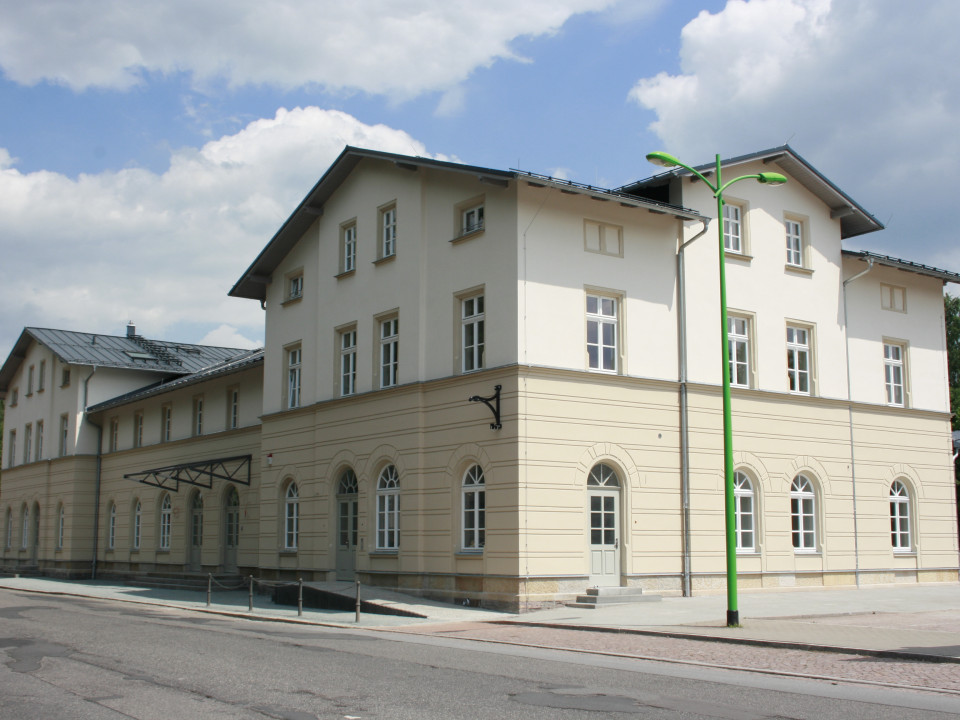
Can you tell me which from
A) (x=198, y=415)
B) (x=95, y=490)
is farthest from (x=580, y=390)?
(x=95, y=490)

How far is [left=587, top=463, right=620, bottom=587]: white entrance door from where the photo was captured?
2167 centimetres

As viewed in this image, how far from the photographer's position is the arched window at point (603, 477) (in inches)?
865

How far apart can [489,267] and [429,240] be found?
2637mm

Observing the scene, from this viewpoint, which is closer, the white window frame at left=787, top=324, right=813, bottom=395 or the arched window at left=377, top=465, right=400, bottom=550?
the arched window at left=377, top=465, right=400, bottom=550

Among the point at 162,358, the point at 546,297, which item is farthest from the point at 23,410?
the point at 546,297

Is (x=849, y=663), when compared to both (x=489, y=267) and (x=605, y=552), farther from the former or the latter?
(x=489, y=267)

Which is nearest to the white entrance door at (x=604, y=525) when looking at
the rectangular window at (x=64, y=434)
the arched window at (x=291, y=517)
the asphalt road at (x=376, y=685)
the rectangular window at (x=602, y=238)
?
the rectangular window at (x=602, y=238)

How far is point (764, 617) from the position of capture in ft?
58.2

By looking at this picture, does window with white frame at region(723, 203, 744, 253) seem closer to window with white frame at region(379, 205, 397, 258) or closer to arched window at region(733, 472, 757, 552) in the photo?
arched window at region(733, 472, 757, 552)

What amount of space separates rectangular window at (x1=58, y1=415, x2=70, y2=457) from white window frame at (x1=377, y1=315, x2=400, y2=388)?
977 inches

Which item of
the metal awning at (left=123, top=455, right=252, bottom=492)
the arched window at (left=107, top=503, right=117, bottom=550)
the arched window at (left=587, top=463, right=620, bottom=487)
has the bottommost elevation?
the arched window at (left=107, top=503, right=117, bottom=550)

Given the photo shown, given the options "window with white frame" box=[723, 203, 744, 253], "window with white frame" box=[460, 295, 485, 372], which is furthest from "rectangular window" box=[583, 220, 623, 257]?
"window with white frame" box=[723, 203, 744, 253]

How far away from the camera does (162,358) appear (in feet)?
154

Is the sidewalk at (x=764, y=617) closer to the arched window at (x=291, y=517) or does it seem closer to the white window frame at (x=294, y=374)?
the arched window at (x=291, y=517)
